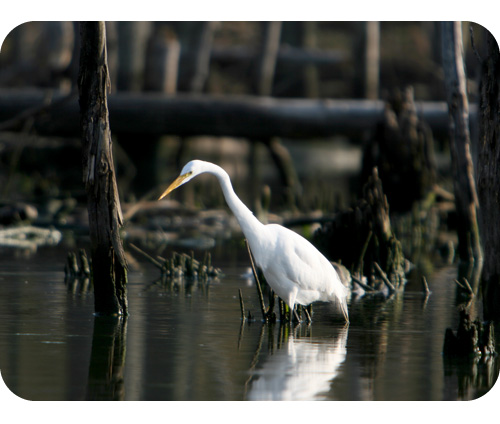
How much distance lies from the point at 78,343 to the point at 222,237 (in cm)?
479

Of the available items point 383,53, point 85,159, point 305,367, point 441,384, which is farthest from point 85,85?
point 383,53

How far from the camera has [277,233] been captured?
5363mm

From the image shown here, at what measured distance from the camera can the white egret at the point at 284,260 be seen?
17.1ft

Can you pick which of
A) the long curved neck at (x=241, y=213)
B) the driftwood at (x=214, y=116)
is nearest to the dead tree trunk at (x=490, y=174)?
the long curved neck at (x=241, y=213)

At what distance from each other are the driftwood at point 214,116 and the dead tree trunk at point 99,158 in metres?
6.23

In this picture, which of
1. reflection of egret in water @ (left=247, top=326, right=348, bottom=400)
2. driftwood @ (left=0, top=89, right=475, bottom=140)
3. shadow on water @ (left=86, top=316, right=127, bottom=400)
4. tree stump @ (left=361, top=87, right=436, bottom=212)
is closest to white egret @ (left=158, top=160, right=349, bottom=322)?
reflection of egret in water @ (left=247, top=326, right=348, bottom=400)

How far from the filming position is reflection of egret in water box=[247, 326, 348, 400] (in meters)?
3.98

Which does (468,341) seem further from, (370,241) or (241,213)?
(370,241)

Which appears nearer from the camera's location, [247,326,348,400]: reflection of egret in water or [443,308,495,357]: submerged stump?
[247,326,348,400]: reflection of egret in water

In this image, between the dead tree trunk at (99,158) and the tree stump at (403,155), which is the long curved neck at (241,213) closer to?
the dead tree trunk at (99,158)

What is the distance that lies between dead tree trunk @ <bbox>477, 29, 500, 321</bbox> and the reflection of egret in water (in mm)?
965

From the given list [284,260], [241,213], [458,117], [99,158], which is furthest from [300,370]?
[458,117]

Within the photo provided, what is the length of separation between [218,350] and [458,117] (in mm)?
3515

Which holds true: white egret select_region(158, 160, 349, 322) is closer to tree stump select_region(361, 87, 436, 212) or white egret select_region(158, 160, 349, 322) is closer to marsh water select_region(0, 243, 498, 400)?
marsh water select_region(0, 243, 498, 400)
